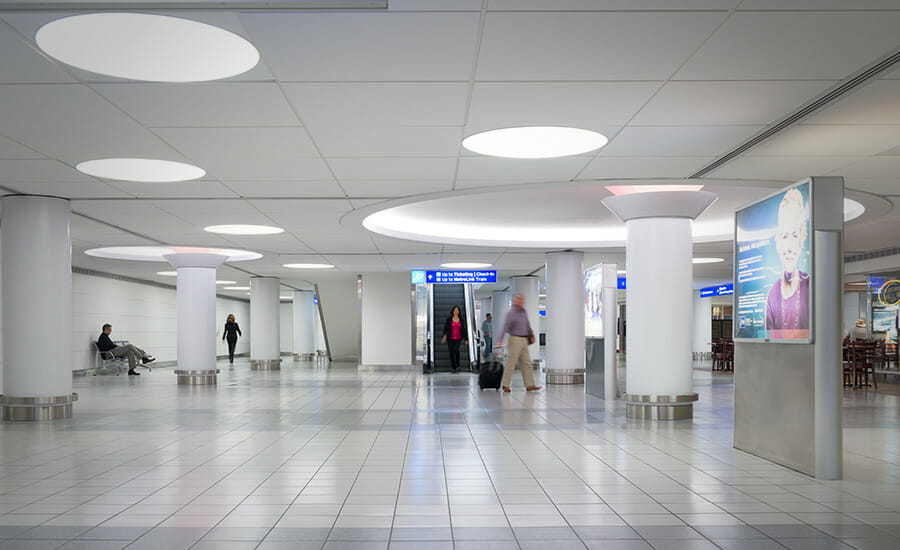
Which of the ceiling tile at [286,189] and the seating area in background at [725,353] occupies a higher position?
the ceiling tile at [286,189]

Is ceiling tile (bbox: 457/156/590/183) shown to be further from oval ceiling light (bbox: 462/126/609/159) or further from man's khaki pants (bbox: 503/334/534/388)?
man's khaki pants (bbox: 503/334/534/388)

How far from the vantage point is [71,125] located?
7.55 meters

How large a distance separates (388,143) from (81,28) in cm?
367

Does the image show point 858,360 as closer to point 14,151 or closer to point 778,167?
point 778,167

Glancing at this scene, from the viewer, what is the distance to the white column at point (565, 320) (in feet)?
64.1

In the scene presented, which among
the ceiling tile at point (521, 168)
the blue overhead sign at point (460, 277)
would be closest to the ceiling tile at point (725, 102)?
the ceiling tile at point (521, 168)

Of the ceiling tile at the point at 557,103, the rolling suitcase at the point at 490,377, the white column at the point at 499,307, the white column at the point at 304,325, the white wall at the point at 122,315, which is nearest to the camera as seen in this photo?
the ceiling tile at the point at 557,103

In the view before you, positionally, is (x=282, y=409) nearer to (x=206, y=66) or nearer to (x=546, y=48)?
(x=206, y=66)

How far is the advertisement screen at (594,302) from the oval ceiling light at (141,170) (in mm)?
8631

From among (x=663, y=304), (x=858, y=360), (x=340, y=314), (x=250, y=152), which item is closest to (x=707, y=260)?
(x=858, y=360)

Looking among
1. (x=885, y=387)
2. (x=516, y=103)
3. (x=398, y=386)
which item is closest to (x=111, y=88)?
(x=516, y=103)

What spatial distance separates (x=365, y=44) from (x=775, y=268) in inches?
198

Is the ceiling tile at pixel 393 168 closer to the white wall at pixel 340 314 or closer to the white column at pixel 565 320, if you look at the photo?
the white column at pixel 565 320

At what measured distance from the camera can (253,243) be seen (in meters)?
18.1
